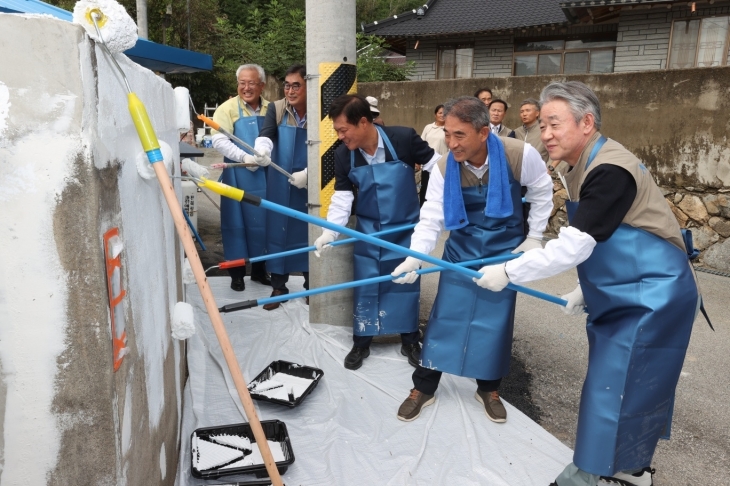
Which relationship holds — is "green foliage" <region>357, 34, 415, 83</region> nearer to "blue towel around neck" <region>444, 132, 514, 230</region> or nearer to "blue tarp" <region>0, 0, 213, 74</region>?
"blue tarp" <region>0, 0, 213, 74</region>

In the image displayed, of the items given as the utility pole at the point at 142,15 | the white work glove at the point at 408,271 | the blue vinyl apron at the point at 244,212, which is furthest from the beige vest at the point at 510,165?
the utility pole at the point at 142,15

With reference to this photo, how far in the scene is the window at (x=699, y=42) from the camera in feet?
33.3

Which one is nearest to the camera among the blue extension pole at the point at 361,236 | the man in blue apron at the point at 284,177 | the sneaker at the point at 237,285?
the blue extension pole at the point at 361,236

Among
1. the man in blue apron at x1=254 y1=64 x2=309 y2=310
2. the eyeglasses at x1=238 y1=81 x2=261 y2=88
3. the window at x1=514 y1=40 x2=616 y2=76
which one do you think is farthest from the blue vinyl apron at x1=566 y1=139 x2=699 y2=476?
the window at x1=514 y1=40 x2=616 y2=76

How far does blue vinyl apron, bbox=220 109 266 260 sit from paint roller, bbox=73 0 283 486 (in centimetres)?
315

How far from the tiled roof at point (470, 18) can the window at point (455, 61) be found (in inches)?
23.6

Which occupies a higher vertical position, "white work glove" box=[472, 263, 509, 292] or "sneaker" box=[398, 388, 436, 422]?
"white work glove" box=[472, 263, 509, 292]

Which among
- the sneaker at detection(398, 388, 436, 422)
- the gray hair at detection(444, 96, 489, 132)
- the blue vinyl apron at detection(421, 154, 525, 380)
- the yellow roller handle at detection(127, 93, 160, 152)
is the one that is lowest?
the sneaker at detection(398, 388, 436, 422)

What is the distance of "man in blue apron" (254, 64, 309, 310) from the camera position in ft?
14.8

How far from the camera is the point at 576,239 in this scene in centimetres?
213

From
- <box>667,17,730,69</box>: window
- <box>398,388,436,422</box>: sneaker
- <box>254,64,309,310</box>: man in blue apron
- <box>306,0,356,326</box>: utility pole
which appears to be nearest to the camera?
<box>398,388,436,422</box>: sneaker

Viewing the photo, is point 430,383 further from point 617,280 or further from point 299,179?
point 299,179

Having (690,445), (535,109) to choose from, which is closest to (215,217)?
(535,109)

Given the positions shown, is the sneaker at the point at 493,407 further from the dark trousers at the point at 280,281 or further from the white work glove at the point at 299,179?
the white work glove at the point at 299,179
